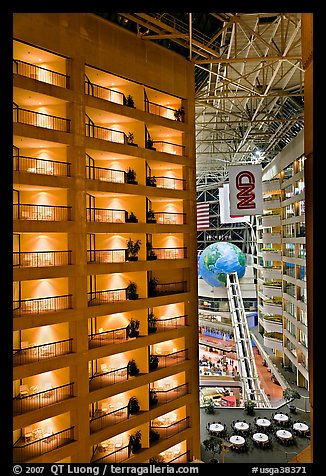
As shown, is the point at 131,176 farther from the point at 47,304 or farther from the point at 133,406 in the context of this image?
the point at 133,406

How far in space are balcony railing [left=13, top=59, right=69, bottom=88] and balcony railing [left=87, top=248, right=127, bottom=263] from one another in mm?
6877

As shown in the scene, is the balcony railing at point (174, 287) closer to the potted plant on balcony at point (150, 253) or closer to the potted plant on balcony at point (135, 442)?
the potted plant on balcony at point (150, 253)

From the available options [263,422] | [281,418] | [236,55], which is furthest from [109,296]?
[281,418]

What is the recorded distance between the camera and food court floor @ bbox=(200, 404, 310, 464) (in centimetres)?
2045

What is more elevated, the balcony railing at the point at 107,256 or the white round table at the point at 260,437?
the balcony railing at the point at 107,256

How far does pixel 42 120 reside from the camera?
1631 cm

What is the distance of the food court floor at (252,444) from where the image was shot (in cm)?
2045

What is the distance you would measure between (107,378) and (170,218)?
26.0 feet

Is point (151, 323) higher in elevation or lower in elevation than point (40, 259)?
lower

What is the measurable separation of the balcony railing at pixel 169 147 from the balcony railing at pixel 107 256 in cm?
542

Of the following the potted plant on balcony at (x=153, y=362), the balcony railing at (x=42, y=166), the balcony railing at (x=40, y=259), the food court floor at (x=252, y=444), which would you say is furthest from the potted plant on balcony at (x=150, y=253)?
the food court floor at (x=252, y=444)
